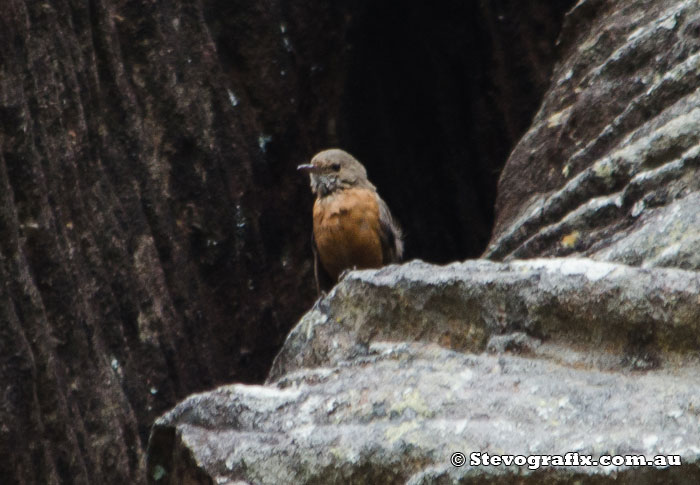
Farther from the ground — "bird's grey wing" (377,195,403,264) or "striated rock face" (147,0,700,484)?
"bird's grey wing" (377,195,403,264)

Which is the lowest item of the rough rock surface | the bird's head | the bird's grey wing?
the rough rock surface

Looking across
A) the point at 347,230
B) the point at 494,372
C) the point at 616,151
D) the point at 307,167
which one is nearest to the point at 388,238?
the point at 347,230

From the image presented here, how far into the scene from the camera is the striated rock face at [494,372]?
3.26 metres

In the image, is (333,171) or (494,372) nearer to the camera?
(494,372)

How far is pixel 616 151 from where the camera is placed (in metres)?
4.88

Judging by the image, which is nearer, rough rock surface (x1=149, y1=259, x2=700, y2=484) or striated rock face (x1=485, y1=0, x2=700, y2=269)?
rough rock surface (x1=149, y1=259, x2=700, y2=484)

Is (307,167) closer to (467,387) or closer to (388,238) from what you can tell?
(388,238)

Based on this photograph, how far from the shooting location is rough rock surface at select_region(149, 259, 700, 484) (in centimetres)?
324

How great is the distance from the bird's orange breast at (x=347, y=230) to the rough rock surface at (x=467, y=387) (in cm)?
244

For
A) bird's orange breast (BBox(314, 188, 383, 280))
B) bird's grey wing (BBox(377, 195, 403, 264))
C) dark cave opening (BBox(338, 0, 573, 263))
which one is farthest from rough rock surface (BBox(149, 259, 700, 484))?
dark cave opening (BBox(338, 0, 573, 263))

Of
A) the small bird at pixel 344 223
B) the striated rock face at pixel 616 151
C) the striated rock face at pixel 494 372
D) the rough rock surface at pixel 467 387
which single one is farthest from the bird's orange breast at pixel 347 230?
the rough rock surface at pixel 467 387

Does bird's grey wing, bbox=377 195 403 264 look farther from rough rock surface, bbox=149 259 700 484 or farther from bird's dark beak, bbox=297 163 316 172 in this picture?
rough rock surface, bbox=149 259 700 484

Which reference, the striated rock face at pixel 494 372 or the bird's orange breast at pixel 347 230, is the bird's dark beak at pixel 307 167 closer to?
the bird's orange breast at pixel 347 230

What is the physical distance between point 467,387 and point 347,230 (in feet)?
10.3
